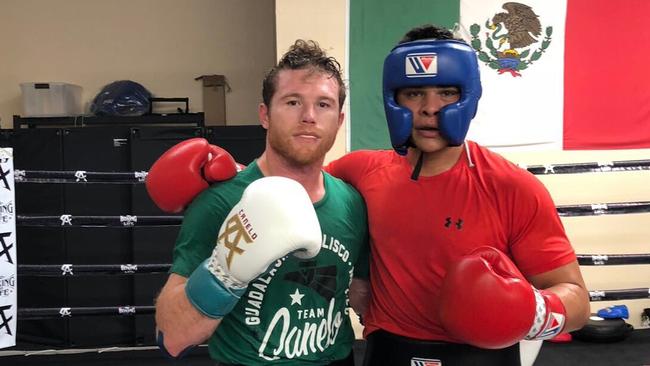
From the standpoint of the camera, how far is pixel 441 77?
1102mm

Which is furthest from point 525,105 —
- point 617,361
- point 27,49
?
point 27,49

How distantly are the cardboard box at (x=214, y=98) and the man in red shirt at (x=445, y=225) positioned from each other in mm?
3502

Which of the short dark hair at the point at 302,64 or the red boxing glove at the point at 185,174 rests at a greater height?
the short dark hair at the point at 302,64

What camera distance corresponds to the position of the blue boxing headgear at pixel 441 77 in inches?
43.5

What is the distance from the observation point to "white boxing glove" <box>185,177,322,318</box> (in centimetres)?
91

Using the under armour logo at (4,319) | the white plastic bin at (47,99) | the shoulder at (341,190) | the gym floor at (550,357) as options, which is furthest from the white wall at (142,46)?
the shoulder at (341,190)

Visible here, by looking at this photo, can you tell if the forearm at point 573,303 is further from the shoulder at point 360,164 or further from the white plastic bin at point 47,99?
the white plastic bin at point 47,99

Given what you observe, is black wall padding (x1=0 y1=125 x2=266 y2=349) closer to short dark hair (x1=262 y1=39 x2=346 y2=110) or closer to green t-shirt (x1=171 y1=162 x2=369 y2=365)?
short dark hair (x1=262 y1=39 x2=346 y2=110)

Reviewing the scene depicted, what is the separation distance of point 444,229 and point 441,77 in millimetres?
355

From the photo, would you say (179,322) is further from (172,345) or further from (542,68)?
(542,68)

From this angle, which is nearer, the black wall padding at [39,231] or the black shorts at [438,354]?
the black shorts at [438,354]

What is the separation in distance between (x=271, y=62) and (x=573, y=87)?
8.78 feet

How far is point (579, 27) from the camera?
300cm

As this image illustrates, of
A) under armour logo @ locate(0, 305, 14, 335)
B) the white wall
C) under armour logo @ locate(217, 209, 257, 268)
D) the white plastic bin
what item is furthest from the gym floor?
the white wall
